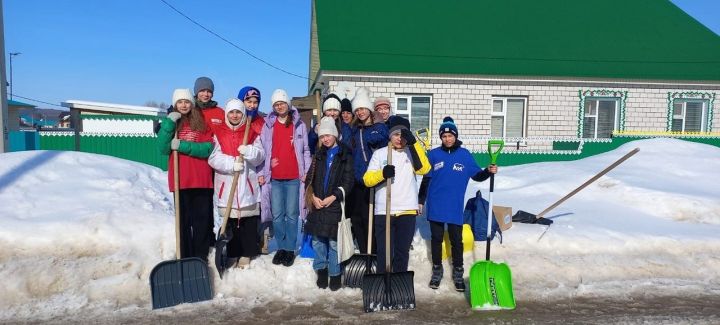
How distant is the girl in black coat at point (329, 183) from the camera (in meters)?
4.60

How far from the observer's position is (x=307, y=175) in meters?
4.73

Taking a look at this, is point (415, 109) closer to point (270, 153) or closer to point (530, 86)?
point (530, 86)

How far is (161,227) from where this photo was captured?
5531 mm

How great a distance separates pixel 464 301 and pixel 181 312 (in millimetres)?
2657

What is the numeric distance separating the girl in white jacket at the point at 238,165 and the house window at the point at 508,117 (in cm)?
960

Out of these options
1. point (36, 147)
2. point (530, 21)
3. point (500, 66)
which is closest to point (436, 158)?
point (500, 66)

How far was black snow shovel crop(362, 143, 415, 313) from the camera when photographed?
430cm

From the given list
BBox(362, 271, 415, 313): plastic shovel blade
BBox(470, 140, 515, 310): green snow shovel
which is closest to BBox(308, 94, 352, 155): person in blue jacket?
BBox(362, 271, 415, 313): plastic shovel blade

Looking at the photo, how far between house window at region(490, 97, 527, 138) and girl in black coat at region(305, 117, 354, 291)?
931 cm

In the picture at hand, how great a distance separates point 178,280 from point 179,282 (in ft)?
0.07

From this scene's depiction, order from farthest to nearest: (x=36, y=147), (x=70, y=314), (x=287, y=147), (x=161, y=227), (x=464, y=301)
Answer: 1. (x=36, y=147)
2. (x=161, y=227)
3. (x=287, y=147)
4. (x=464, y=301)
5. (x=70, y=314)

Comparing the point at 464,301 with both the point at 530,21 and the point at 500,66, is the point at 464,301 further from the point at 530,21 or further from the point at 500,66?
the point at 530,21

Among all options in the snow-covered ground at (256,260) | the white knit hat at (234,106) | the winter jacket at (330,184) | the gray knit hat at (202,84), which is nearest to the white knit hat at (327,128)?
the winter jacket at (330,184)

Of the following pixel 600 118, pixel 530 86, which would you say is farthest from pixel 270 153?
pixel 600 118
